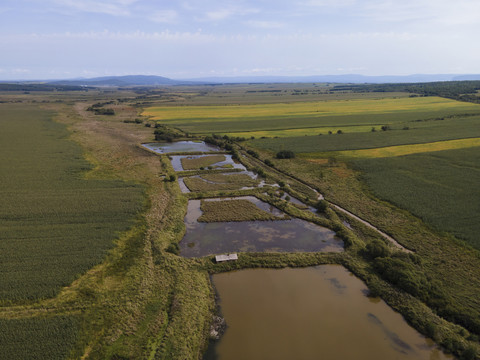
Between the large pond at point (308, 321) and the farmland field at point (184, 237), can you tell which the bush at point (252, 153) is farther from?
the large pond at point (308, 321)

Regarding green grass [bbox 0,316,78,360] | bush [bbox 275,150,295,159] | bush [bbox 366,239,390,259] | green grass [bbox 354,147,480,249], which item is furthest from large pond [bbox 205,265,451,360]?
bush [bbox 275,150,295,159]

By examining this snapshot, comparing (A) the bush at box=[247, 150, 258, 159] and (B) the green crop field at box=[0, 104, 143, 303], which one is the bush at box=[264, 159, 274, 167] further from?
(B) the green crop field at box=[0, 104, 143, 303]

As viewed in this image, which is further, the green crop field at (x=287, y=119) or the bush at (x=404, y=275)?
the green crop field at (x=287, y=119)

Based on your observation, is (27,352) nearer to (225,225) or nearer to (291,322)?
(291,322)

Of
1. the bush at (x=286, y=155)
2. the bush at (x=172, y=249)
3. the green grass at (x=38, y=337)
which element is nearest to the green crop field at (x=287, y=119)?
the bush at (x=286, y=155)

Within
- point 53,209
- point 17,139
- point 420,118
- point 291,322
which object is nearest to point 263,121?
point 420,118

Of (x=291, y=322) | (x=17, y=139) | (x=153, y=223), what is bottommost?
(x=291, y=322)

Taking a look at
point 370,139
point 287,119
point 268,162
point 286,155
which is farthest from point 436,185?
point 287,119
